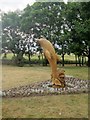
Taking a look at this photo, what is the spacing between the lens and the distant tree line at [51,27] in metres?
19.2

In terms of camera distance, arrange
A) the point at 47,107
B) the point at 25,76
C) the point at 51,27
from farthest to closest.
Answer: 1. the point at 51,27
2. the point at 25,76
3. the point at 47,107

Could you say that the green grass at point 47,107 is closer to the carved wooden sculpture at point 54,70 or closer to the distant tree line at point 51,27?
the carved wooden sculpture at point 54,70

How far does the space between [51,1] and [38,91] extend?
586 inches

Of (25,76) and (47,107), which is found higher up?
(25,76)

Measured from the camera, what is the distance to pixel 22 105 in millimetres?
6570

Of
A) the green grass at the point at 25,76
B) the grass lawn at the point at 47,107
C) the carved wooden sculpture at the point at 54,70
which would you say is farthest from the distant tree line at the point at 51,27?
the grass lawn at the point at 47,107

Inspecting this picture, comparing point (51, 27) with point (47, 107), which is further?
point (51, 27)

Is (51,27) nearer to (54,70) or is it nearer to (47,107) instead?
(54,70)

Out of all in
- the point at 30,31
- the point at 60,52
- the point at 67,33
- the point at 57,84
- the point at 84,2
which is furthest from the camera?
the point at 30,31

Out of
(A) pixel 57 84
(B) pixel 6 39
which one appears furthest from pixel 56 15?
(A) pixel 57 84

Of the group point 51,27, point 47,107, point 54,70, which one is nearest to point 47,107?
point 47,107

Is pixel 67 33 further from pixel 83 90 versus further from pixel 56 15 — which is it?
pixel 83 90

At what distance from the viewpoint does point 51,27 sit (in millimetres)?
21969

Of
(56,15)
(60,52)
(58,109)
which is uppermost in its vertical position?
(56,15)
